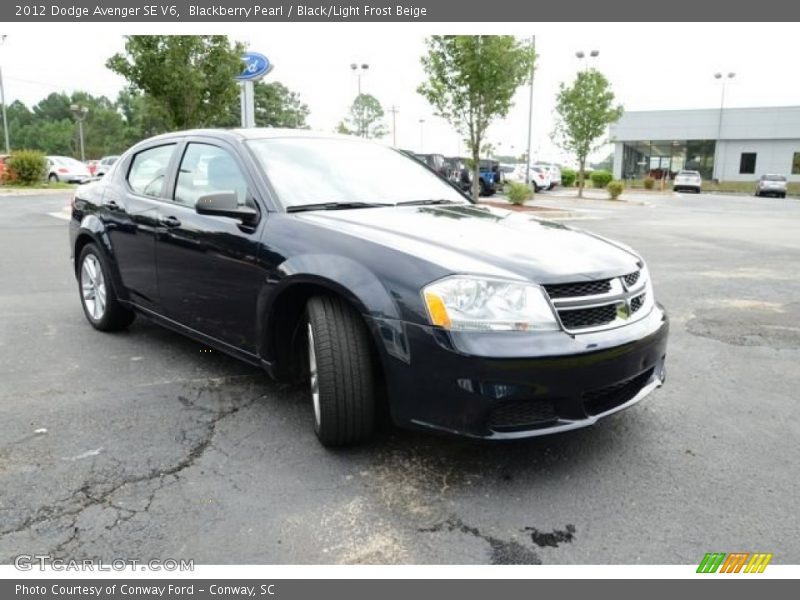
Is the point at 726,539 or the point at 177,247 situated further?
the point at 177,247

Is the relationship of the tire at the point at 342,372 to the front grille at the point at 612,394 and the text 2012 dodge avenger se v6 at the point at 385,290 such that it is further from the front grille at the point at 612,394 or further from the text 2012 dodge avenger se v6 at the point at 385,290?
the front grille at the point at 612,394

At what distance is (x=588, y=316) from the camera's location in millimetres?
2850

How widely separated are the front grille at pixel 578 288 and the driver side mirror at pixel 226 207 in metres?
1.64

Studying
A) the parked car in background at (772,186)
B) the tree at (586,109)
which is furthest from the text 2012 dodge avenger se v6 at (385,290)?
→ the parked car in background at (772,186)

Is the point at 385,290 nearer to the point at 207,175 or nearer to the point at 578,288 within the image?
the point at 578,288

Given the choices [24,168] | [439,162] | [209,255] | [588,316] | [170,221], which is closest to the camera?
[588,316]

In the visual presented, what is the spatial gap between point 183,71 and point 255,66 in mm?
2098

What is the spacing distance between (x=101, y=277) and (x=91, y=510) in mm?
2860

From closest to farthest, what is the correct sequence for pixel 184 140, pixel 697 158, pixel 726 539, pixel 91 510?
pixel 726 539 < pixel 91 510 < pixel 184 140 < pixel 697 158

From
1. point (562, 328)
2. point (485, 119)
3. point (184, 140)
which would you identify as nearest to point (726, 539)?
A: point (562, 328)

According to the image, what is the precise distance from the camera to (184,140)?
4387mm

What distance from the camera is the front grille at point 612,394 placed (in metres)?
2.84

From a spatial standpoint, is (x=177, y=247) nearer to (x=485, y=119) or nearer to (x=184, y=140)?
(x=184, y=140)

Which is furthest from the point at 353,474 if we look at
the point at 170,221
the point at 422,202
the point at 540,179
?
the point at 540,179
